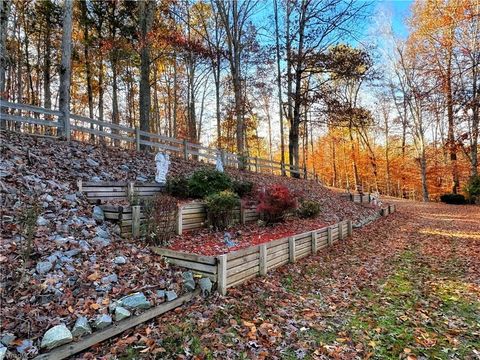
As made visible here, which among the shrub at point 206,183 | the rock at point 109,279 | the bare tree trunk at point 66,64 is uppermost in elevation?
the bare tree trunk at point 66,64

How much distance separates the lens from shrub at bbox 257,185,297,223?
7.24 m

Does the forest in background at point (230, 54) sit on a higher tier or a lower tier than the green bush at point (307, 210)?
higher

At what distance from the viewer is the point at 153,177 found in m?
7.73

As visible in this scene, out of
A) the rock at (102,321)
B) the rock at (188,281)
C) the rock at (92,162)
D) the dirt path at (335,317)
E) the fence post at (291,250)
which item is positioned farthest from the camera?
the rock at (92,162)

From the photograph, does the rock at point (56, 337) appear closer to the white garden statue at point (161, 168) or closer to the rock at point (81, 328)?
the rock at point (81, 328)

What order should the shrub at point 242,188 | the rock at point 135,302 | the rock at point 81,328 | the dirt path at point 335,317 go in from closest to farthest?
the rock at point 81,328
the dirt path at point 335,317
the rock at point 135,302
the shrub at point 242,188

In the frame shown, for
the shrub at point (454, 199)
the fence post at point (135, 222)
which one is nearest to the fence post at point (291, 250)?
the fence post at point (135, 222)

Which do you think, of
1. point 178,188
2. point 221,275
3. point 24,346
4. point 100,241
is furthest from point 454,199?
point 24,346

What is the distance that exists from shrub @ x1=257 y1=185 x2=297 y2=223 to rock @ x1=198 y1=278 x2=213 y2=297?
11.2ft

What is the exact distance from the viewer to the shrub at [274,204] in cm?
724

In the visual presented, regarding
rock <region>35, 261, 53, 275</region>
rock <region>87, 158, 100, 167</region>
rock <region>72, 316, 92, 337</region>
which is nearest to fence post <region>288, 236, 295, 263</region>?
rock <region>72, 316, 92, 337</region>

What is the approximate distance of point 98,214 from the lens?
5.00 meters

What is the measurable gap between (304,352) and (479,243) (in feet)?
25.0

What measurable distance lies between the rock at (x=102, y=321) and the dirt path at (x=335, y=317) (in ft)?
0.69
